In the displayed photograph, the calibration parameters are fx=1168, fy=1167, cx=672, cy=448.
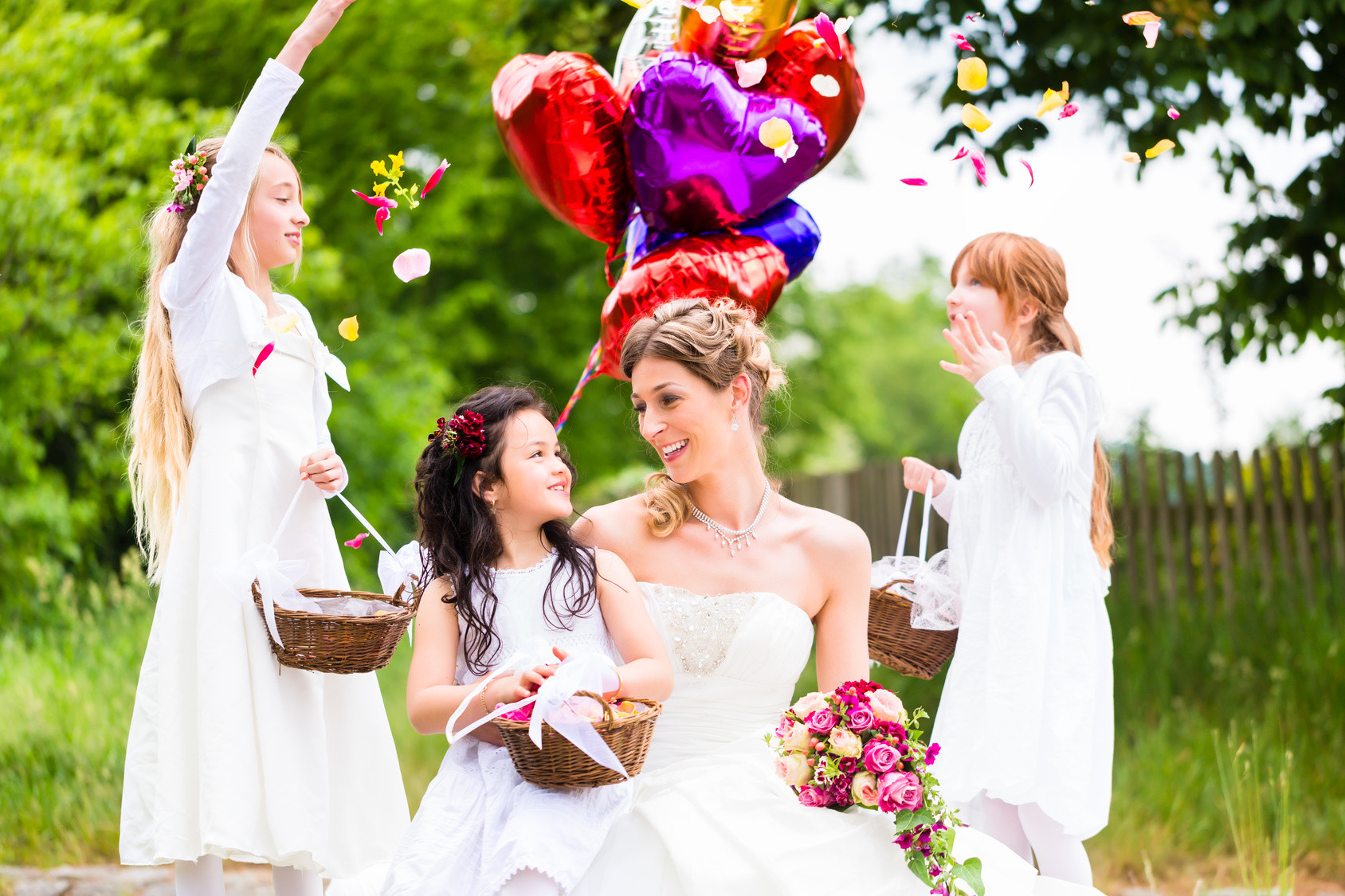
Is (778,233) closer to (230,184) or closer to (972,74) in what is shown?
(972,74)

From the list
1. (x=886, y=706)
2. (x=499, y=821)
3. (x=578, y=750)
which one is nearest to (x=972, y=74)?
(x=886, y=706)

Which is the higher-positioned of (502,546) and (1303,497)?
(502,546)

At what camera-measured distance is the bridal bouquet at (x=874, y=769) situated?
2.22 metres

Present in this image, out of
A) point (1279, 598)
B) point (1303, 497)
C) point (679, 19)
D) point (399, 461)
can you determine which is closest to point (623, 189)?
point (679, 19)

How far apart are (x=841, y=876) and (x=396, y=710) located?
4.85 m

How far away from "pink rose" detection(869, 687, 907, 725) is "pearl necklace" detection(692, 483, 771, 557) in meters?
0.66

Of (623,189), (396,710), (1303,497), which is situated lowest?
(396,710)

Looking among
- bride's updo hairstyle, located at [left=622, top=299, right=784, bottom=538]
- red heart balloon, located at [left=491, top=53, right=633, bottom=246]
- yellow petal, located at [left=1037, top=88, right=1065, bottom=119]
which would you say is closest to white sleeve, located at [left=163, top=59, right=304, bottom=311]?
red heart balloon, located at [left=491, top=53, right=633, bottom=246]

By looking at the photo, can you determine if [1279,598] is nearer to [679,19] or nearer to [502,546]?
[679,19]

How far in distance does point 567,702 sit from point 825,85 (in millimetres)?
2289

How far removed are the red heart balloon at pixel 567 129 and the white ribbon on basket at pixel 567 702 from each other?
1786mm

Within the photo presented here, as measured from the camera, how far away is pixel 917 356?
42.9 metres

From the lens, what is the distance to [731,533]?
9.63 feet

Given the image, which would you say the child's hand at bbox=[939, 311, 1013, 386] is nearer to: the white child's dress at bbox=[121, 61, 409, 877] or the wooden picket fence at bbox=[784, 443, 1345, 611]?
the white child's dress at bbox=[121, 61, 409, 877]
